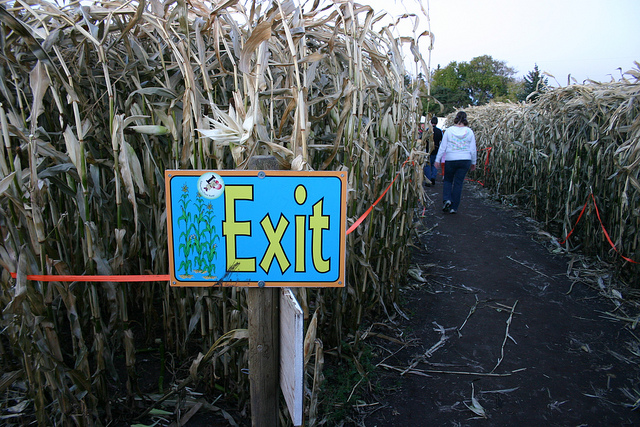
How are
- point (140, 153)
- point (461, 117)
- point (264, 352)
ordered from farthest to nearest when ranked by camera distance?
point (461, 117) < point (140, 153) < point (264, 352)

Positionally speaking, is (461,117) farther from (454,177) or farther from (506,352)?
(506,352)


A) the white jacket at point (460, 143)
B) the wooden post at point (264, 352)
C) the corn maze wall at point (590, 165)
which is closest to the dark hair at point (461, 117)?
the white jacket at point (460, 143)

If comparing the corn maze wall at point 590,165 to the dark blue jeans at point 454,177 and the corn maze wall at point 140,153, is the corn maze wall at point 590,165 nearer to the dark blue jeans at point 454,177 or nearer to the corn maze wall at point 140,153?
the dark blue jeans at point 454,177

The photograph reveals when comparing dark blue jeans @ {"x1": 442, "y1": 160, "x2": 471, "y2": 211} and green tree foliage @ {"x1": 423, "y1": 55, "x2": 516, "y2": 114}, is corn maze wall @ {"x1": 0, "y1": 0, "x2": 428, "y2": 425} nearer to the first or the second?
dark blue jeans @ {"x1": 442, "y1": 160, "x2": 471, "y2": 211}

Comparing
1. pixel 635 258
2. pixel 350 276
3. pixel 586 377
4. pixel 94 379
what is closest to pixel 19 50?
pixel 94 379

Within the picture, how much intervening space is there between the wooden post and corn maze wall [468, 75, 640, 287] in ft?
13.5

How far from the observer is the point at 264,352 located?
150 centimetres

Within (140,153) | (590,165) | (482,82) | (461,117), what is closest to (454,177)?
(461,117)

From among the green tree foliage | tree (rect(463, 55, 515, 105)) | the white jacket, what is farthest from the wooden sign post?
tree (rect(463, 55, 515, 105))

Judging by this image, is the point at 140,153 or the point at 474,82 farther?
the point at 474,82

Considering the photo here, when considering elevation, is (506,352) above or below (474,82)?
below

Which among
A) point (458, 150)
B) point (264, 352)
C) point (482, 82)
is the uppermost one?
point (482, 82)

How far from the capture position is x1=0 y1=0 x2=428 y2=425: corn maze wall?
1.75m

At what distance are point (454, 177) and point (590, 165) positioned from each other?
260 cm
